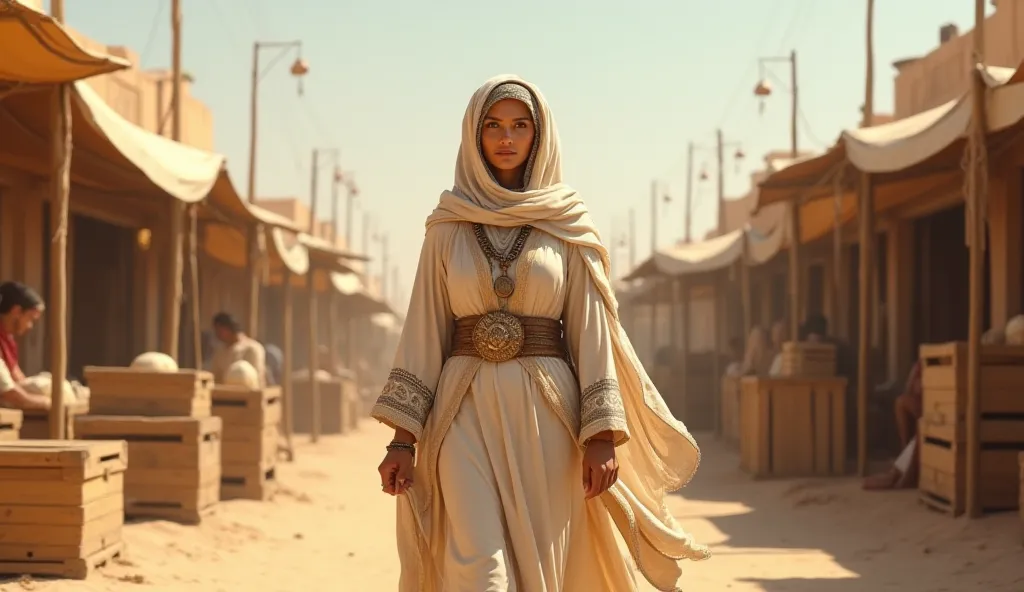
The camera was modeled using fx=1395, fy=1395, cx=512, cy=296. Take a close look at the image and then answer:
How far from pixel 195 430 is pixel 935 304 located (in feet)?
30.1

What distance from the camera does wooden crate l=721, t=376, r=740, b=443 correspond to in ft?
59.7

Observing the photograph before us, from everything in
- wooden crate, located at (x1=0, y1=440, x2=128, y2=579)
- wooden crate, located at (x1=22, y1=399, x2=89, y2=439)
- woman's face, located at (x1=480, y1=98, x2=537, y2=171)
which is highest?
woman's face, located at (x1=480, y1=98, x2=537, y2=171)

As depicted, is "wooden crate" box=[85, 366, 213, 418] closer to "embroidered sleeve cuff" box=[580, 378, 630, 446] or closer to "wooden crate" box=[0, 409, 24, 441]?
"wooden crate" box=[0, 409, 24, 441]

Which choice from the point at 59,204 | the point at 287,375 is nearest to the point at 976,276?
the point at 59,204

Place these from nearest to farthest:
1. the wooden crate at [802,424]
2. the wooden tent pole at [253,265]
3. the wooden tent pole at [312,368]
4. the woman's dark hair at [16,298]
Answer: the woman's dark hair at [16,298]
the wooden crate at [802,424]
the wooden tent pole at [253,265]
the wooden tent pole at [312,368]

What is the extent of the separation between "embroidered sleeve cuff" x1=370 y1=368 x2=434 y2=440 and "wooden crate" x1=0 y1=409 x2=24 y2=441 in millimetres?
4594

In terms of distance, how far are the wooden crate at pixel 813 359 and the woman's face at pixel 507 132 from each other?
9626 mm

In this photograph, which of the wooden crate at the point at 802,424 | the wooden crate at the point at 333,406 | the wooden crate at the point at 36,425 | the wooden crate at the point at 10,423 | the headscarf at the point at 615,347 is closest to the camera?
the headscarf at the point at 615,347

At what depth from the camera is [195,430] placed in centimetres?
983

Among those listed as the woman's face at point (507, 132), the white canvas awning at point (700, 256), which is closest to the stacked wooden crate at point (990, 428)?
the woman's face at point (507, 132)

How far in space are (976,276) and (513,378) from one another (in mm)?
6087

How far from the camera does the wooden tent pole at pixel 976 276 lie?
9.18 metres

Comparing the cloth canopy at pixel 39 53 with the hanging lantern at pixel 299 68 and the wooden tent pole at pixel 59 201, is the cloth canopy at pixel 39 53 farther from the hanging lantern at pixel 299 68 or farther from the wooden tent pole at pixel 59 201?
the hanging lantern at pixel 299 68

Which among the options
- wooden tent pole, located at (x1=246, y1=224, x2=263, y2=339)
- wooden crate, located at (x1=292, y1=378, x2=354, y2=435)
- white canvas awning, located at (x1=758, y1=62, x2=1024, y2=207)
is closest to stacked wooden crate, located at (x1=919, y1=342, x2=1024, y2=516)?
white canvas awning, located at (x1=758, y1=62, x2=1024, y2=207)
